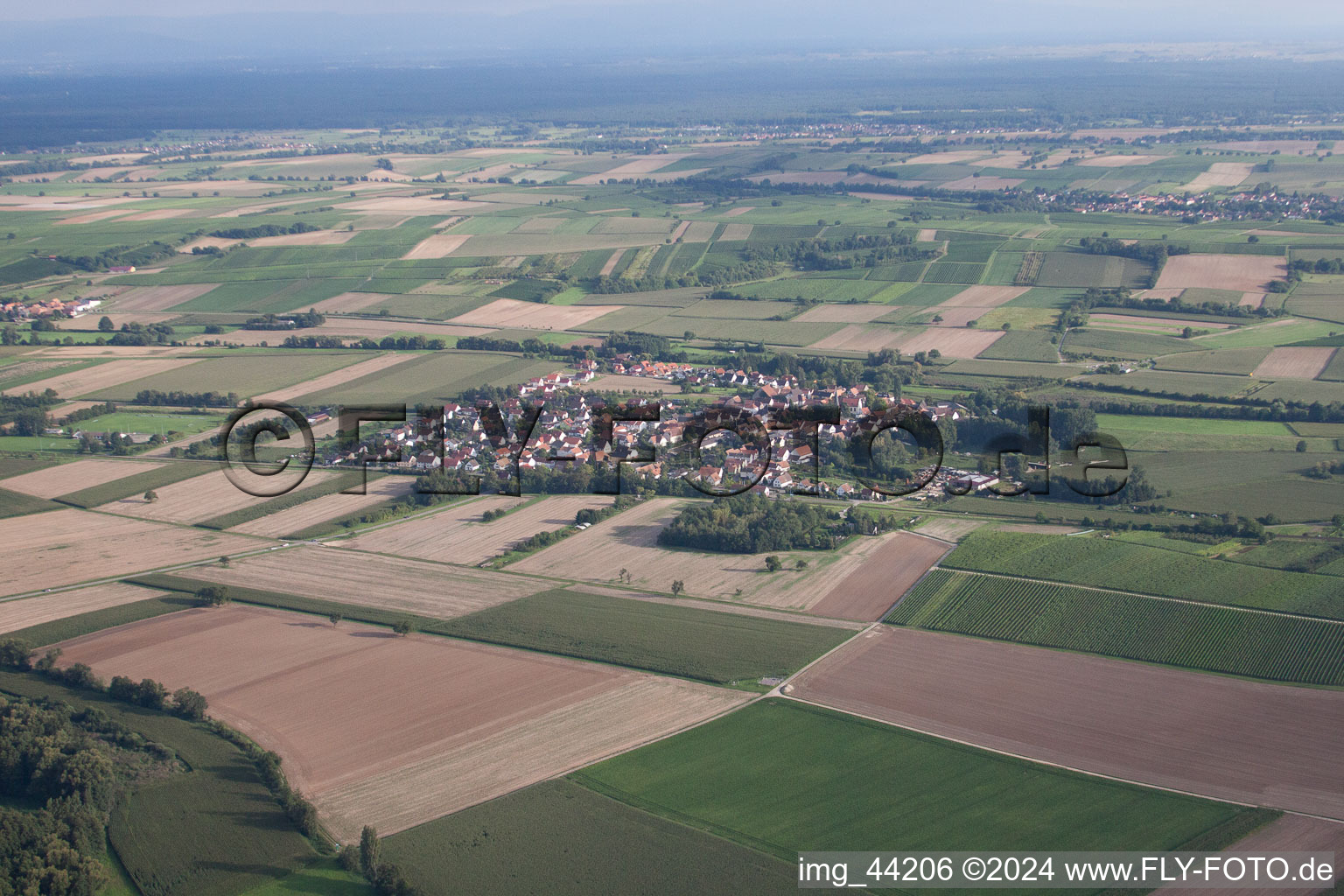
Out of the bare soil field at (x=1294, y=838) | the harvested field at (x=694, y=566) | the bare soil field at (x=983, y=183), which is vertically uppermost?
the bare soil field at (x=983, y=183)

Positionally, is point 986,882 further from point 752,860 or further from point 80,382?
point 80,382

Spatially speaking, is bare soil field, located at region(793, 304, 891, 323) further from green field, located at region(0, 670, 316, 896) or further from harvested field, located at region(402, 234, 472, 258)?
green field, located at region(0, 670, 316, 896)

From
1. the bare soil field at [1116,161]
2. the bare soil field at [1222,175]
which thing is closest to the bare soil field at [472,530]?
the bare soil field at [1222,175]

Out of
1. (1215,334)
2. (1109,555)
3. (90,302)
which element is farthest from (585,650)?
(90,302)

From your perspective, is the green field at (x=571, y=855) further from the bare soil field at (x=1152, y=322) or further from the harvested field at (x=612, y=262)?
the harvested field at (x=612, y=262)

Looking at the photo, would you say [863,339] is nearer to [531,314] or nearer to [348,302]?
[531,314]

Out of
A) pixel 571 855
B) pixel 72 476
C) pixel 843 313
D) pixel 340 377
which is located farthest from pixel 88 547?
pixel 843 313

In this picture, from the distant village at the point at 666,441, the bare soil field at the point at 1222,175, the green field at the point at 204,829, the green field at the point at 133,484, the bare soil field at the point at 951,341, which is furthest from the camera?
the bare soil field at the point at 1222,175

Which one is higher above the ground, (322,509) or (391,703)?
(322,509)
